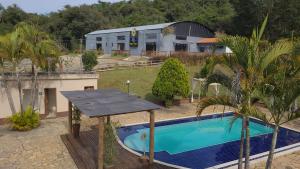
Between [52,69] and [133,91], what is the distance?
7.12 metres

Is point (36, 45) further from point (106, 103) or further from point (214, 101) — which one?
point (214, 101)

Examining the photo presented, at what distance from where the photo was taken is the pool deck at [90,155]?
881cm

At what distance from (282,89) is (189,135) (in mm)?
8771

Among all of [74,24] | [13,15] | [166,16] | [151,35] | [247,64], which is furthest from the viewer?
[166,16]

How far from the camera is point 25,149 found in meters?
10.2

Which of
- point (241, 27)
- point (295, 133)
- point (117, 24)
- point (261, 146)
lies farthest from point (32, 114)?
point (117, 24)

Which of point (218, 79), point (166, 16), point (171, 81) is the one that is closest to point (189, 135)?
point (171, 81)

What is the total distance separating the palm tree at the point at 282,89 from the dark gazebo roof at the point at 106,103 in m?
3.38

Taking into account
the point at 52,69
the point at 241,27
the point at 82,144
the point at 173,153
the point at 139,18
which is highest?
the point at 139,18

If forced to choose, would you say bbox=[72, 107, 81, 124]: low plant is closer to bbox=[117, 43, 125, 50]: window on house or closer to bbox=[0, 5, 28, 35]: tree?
bbox=[117, 43, 125, 50]: window on house

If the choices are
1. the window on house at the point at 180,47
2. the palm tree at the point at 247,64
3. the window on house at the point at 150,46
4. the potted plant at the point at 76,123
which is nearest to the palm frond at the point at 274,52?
the palm tree at the point at 247,64

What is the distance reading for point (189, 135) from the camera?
14203 mm

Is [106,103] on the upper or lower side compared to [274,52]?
lower

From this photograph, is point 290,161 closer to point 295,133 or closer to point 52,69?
point 295,133
